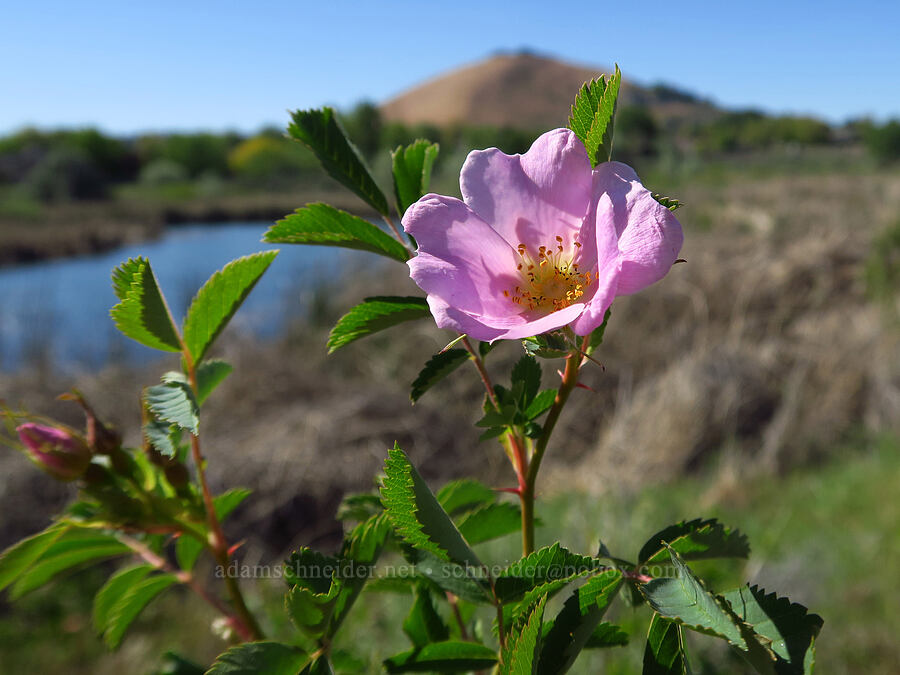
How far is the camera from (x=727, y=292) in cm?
505

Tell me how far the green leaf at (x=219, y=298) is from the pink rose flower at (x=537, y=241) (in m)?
0.14

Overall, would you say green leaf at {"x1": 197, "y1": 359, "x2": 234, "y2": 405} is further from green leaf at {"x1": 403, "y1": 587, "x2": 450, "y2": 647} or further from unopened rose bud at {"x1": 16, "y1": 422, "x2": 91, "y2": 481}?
green leaf at {"x1": 403, "y1": 587, "x2": 450, "y2": 647}

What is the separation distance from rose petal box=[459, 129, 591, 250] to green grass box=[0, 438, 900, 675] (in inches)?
50.2

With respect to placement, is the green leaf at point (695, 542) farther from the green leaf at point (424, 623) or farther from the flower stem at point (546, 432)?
the green leaf at point (424, 623)

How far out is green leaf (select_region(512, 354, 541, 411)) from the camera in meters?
0.44

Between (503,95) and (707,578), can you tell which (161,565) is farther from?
(503,95)

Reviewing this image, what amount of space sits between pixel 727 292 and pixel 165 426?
16.9ft

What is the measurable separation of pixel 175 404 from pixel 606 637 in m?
0.34

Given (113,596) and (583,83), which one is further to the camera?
(113,596)

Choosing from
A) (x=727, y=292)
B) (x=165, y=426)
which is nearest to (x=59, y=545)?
(x=165, y=426)

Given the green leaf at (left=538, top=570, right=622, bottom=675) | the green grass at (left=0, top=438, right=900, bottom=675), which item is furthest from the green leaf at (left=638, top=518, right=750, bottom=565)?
the green grass at (left=0, top=438, right=900, bottom=675)

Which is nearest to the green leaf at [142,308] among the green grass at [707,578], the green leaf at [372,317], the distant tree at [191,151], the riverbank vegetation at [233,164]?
the green leaf at [372,317]

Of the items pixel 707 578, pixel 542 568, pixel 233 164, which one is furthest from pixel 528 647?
pixel 233 164

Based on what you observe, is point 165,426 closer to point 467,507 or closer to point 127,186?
point 467,507
